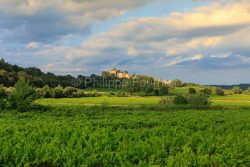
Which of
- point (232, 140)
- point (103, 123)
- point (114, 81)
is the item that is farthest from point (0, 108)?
point (114, 81)

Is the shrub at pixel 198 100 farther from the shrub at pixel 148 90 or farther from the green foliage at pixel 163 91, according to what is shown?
the green foliage at pixel 163 91

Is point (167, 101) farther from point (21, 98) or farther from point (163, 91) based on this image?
point (21, 98)

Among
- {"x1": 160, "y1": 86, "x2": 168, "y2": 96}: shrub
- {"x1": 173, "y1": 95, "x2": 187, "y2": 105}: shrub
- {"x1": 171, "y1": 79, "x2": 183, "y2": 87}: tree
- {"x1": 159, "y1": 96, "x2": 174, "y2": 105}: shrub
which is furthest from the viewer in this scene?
{"x1": 171, "y1": 79, "x2": 183, "y2": 87}: tree

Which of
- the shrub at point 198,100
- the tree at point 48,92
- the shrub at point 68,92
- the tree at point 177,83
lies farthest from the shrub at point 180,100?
the tree at point 177,83

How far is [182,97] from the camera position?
78625mm

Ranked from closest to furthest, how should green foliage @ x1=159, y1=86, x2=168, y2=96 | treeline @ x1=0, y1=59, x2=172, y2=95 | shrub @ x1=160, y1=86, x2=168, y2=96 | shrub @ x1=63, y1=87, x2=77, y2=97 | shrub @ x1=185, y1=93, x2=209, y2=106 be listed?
shrub @ x1=185, y1=93, x2=209, y2=106
shrub @ x1=63, y1=87, x2=77, y2=97
treeline @ x1=0, y1=59, x2=172, y2=95
green foliage @ x1=159, y1=86, x2=168, y2=96
shrub @ x1=160, y1=86, x2=168, y2=96

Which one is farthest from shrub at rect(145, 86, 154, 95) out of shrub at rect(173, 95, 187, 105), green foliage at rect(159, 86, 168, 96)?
shrub at rect(173, 95, 187, 105)

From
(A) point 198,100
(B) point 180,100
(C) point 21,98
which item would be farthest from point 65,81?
(C) point 21,98

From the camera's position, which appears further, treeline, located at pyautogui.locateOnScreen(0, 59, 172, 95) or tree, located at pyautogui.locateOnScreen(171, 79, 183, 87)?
tree, located at pyautogui.locateOnScreen(171, 79, 183, 87)

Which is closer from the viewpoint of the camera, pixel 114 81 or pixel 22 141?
pixel 22 141

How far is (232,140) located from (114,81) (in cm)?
10140

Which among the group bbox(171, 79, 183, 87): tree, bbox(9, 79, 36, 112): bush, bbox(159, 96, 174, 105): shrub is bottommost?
bbox(159, 96, 174, 105): shrub

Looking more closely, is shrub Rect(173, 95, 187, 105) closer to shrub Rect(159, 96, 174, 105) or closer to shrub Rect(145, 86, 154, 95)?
shrub Rect(159, 96, 174, 105)

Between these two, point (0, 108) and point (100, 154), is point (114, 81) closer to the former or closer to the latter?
point (0, 108)
